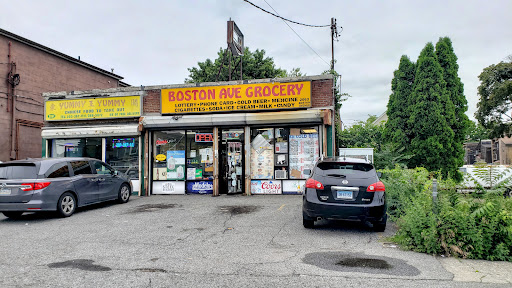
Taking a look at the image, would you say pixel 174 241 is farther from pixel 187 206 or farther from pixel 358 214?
pixel 187 206

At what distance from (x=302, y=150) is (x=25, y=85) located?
53.6ft

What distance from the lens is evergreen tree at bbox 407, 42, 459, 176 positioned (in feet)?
42.9

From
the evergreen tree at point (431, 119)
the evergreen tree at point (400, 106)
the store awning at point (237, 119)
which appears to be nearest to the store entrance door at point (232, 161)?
the store awning at point (237, 119)

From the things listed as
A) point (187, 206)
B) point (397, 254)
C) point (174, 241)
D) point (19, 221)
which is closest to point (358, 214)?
point (397, 254)

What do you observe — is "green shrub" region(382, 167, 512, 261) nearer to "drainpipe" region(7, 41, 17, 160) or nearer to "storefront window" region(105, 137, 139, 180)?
"storefront window" region(105, 137, 139, 180)

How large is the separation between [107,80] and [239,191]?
647 inches

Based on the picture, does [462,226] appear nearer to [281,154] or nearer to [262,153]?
[281,154]

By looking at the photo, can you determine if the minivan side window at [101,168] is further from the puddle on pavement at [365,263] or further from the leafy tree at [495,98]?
the leafy tree at [495,98]

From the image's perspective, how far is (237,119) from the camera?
→ 42.7 feet

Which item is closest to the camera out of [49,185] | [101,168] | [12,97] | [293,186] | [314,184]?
[314,184]

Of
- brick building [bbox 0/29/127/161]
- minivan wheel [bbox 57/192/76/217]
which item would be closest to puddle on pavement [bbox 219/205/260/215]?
minivan wheel [bbox 57/192/76/217]

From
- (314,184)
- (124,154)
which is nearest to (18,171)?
(124,154)

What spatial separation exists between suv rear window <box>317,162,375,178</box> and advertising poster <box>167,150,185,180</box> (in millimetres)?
7854

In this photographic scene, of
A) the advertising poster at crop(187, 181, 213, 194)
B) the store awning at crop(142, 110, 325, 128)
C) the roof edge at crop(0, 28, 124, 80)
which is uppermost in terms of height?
the roof edge at crop(0, 28, 124, 80)
